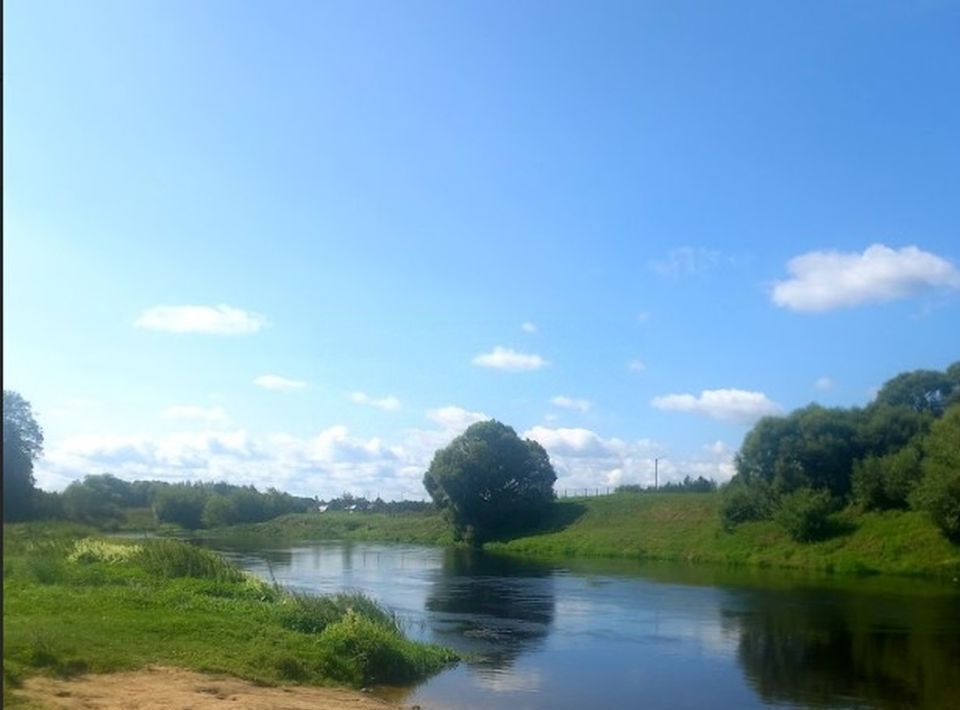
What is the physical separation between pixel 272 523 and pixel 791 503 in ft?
227

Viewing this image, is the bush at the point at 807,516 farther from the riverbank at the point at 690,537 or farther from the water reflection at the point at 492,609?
the water reflection at the point at 492,609

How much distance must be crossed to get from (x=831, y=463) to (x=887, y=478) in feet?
20.7

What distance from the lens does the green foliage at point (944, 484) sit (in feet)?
172

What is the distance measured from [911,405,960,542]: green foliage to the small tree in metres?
39.8

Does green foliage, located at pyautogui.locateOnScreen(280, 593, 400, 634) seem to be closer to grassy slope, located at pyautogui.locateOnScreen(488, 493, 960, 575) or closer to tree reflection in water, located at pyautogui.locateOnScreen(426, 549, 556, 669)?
tree reflection in water, located at pyautogui.locateOnScreen(426, 549, 556, 669)

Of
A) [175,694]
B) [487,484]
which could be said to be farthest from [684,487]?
[175,694]

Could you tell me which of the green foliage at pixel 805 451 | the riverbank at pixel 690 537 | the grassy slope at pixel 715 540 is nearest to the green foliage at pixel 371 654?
the riverbank at pixel 690 537

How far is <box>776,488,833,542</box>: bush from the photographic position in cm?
6231

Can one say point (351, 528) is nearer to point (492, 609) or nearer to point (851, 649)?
point (492, 609)

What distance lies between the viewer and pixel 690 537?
236 feet

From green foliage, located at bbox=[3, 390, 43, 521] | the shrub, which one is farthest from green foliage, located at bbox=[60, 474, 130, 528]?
the shrub

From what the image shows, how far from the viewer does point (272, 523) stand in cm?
11506

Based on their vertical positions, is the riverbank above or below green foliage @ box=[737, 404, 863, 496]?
below

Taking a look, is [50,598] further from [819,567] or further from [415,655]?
[819,567]
